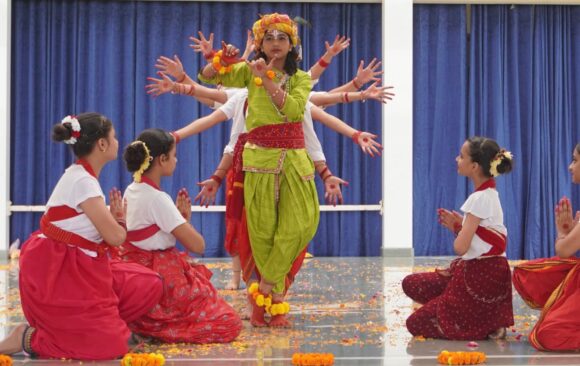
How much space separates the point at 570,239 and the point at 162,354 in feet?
6.13

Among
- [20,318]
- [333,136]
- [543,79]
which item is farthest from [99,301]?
[543,79]

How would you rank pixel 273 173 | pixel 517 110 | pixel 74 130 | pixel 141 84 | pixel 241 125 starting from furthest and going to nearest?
pixel 517 110 → pixel 141 84 → pixel 241 125 → pixel 273 173 → pixel 74 130

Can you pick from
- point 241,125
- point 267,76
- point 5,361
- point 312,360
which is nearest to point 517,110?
point 241,125

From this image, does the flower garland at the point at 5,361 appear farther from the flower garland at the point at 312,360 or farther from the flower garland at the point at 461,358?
the flower garland at the point at 461,358

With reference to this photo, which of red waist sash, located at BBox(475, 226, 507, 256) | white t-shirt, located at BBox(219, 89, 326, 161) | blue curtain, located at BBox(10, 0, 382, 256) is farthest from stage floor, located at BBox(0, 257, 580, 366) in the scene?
blue curtain, located at BBox(10, 0, 382, 256)

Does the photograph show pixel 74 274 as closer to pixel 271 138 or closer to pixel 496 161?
pixel 271 138

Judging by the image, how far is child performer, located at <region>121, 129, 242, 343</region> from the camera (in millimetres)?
3918

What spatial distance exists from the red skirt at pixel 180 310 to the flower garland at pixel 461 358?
102cm

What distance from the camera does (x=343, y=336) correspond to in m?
4.16

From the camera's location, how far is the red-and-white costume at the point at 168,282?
3912 millimetres

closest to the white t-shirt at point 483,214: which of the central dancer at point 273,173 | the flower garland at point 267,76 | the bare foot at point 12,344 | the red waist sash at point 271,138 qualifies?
the central dancer at point 273,173

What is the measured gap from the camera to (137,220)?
3.99 meters

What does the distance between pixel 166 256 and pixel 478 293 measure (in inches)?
58.8

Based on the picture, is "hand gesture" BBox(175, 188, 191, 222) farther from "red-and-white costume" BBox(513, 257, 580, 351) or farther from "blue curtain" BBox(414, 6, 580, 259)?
"blue curtain" BBox(414, 6, 580, 259)
